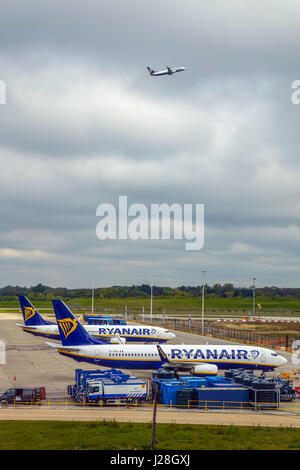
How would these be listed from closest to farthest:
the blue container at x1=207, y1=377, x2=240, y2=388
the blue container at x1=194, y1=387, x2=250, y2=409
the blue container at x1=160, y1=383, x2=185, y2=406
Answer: the blue container at x1=194, y1=387, x2=250, y2=409 → the blue container at x1=160, y1=383, x2=185, y2=406 → the blue container at x1=207, y1=377, x2=240, y2=388

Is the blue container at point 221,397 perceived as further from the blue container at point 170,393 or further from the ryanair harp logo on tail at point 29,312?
the ryanair harp logo on tail at point 29,312

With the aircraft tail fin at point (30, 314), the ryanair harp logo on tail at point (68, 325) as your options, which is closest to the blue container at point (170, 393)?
the ryanair harp logo on tail at point (68, 325)

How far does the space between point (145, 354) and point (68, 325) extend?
10269mm

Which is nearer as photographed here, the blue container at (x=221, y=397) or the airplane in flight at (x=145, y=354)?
the blue container at (x=221, y=397)

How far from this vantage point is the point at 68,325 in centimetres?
6406

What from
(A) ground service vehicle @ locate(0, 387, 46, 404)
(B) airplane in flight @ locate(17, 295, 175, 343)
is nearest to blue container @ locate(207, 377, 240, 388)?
(A) ground service vehicle @ locate(0, 387, 46, 404)

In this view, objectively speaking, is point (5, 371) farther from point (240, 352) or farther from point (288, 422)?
point (288, 422)

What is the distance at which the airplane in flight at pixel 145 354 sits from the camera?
206 ft

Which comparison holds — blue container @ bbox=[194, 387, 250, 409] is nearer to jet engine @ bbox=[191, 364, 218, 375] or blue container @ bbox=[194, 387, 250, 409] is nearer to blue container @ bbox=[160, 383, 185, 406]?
blue container @ bbox=[160, 383, 185, 406]

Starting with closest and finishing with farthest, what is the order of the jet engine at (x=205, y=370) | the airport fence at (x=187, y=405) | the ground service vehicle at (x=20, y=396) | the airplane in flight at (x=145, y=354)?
the airport fence at (x=187, y=405)
the ground service vehicle at (x=20, y=396)
the jet engine at (x=205, y=370)
the airplane in flight at (x=145, y=354)

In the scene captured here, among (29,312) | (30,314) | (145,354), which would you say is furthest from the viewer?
(30,314)

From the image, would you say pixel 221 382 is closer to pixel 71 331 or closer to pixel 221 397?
pixel 221 397

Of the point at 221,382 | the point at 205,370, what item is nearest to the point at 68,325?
the point at 205,370

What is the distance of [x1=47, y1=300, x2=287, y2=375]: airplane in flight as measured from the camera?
206 ft
